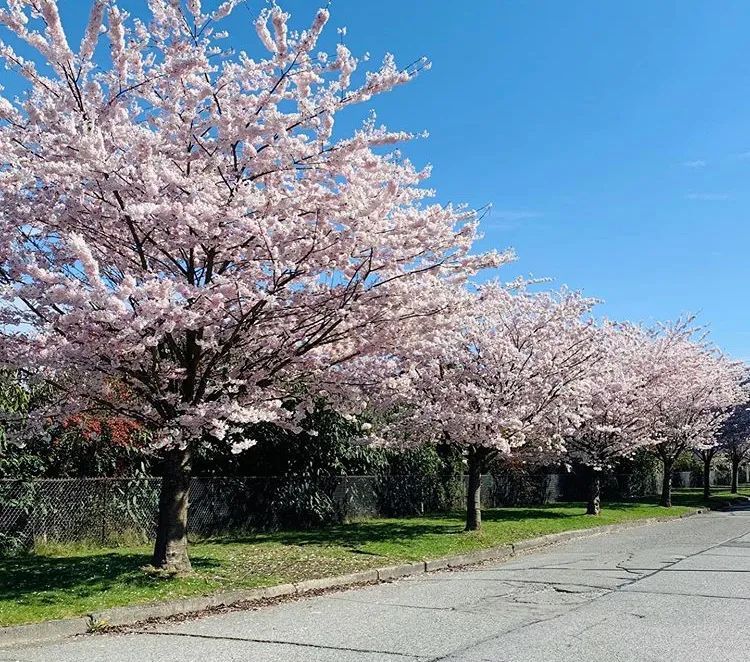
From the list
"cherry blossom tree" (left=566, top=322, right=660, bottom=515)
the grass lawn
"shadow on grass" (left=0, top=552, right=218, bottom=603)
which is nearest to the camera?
the grass lawn

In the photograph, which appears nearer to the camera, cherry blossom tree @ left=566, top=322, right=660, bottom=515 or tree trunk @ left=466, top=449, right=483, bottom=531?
tree trunk @ left=466, top=449, right=483, bottom=531

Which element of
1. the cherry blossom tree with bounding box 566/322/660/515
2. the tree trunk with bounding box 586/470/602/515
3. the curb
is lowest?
the curb

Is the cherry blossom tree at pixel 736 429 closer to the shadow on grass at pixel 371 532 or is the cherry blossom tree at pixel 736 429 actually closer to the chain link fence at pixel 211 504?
the chain link fence at pixel 211 504

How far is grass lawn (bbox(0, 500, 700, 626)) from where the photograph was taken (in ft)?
30.2

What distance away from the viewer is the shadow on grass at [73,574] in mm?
9594

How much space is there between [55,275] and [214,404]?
2710mm

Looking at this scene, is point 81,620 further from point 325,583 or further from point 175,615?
point 325,583

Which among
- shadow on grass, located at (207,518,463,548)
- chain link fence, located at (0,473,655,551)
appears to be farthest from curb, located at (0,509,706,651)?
chain link fence, located at (0,473,655,551)

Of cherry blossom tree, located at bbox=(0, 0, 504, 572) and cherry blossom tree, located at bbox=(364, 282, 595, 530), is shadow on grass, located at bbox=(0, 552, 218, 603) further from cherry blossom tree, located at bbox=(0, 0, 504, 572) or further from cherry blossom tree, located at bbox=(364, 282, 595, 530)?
cherry blossom tree, located at bbox=(364, 282, 595, 530)

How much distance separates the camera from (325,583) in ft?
37.3

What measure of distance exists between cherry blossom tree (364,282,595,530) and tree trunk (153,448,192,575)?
522 centimetres

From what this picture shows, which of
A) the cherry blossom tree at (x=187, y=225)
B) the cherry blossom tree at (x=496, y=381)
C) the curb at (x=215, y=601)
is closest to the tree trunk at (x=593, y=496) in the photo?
the cherry blossom tree at (x=496, y=381)

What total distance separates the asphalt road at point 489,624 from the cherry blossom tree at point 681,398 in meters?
16.7

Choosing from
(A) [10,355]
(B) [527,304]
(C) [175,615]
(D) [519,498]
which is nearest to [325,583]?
(C) [175,615]
